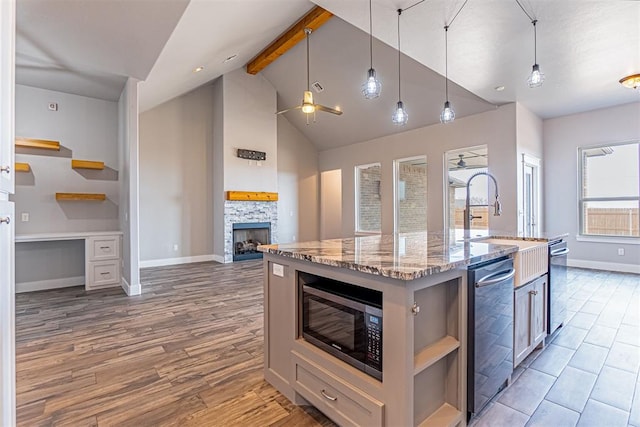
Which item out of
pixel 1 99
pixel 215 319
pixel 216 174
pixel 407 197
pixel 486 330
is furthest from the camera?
pixel 407 197

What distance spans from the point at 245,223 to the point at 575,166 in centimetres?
688

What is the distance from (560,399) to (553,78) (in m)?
4.54

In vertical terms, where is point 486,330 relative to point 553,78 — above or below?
below

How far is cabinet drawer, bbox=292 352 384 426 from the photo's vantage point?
1.42 meters

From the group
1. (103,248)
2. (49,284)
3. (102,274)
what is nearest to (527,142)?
(103,248)

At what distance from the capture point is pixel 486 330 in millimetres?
1742

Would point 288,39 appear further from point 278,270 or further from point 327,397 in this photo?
point 327,397

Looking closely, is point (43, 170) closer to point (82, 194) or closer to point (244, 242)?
point (82, 194)

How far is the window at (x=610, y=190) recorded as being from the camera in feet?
18.3

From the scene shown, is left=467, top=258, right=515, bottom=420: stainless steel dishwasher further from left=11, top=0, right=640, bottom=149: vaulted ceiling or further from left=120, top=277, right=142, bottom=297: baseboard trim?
left=120, top=277, right=142, bottom=297: baseboard trim

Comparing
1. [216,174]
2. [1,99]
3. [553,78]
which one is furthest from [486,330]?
[216,174]

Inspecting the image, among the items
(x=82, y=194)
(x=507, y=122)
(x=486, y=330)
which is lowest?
(x=486, y=330)

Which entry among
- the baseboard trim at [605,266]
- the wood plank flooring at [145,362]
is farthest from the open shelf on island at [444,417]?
the baseboard trim at [605,266]

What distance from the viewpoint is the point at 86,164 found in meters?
4.70
